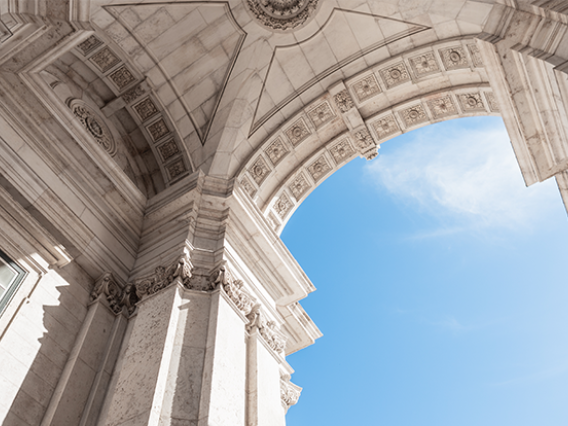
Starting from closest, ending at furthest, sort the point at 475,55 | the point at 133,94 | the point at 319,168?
the point at 475,55
the point at 133,94
the point at 319,168

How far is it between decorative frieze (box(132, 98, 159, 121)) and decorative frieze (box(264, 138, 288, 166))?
3.44 meters

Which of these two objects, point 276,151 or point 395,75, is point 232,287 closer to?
point 276,151

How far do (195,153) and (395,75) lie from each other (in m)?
6.17

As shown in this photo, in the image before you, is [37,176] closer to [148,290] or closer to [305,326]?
[148,290]

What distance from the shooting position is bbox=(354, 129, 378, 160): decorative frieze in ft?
53.0

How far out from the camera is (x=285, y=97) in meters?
15.7

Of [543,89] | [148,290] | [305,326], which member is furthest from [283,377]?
[543,89]

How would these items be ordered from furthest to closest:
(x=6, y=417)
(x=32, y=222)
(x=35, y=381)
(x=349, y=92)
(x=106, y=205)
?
(x=349, y=92) < (x=106, y=205) < (x=32, y=222) < (x=35, y=381) < (x=6, y=417)

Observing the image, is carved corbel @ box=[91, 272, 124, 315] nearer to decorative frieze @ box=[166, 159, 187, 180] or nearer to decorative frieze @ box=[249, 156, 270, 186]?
decorative frieze @ box=[166, 159, 187, 180]

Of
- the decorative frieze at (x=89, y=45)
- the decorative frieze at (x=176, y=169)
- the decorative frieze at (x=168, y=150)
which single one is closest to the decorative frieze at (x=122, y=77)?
the decorative frieze at (x=89, y=45)

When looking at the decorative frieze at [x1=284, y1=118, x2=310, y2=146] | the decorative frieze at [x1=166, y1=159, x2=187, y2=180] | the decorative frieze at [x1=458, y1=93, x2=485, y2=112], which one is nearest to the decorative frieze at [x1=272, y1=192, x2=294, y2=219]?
the decorative frieze at [x1=284, y1=118, x2=310, y2=146]

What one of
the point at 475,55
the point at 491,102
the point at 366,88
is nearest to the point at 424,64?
the point at 475,55

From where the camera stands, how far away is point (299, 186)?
16.7m

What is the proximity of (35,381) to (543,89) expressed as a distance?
33.5 feet
